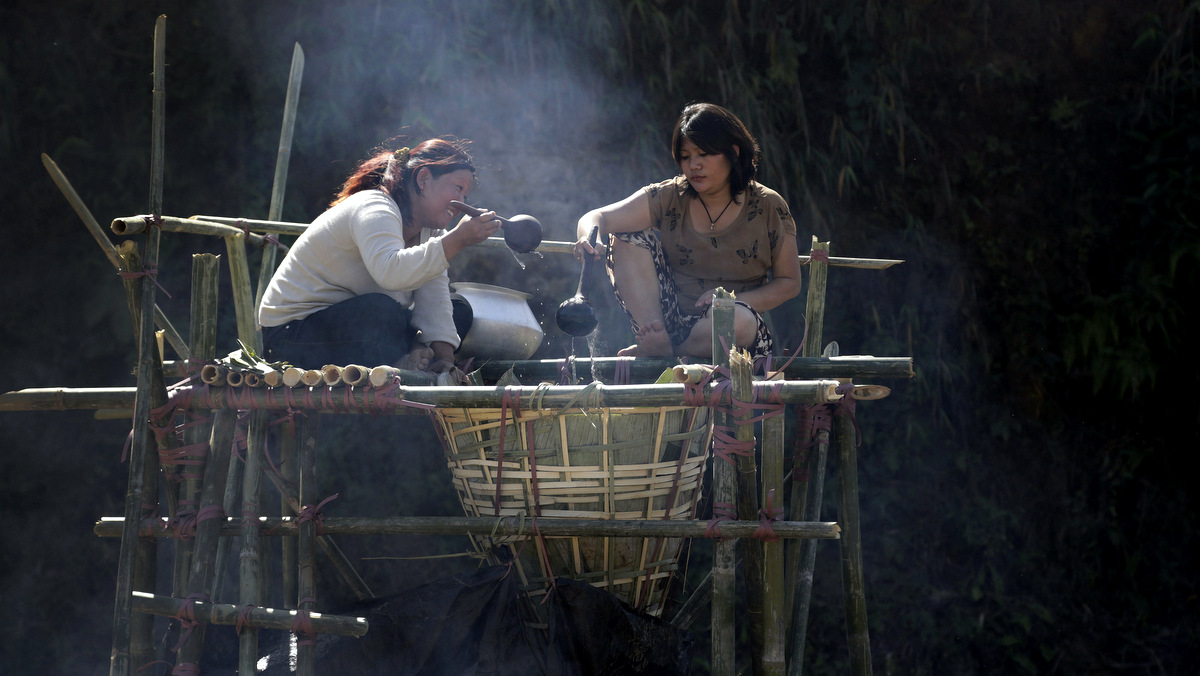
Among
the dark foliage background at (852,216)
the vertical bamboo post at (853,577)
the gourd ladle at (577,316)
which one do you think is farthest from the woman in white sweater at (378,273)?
the dark foliage background at (852,216)

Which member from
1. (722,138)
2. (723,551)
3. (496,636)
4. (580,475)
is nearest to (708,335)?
(722,138)

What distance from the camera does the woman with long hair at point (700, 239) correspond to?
3117 millimetres

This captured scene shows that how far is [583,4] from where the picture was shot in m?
4.71

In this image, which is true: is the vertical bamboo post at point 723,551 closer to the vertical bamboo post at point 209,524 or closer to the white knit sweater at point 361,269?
the white knit sweater at point 361,269

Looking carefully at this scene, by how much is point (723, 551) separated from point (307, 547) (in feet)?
3.58

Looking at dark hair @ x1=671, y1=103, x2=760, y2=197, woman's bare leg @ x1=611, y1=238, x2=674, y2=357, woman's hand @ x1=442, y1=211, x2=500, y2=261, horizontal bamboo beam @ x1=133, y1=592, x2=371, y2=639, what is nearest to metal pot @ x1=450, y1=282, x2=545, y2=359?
woman's bare leg @ x1=611, y1=238, x2=674, y2=357

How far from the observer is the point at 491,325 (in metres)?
2.97

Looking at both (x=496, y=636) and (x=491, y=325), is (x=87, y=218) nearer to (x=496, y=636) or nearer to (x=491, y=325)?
(x=491, y=325)

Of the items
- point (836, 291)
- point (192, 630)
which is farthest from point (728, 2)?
point (192, 630)

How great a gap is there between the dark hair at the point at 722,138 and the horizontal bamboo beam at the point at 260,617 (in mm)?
1845

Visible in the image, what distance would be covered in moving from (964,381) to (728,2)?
2.44m

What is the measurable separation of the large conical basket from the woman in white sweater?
0.39 metres

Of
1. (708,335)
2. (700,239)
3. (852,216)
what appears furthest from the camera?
(852,216)

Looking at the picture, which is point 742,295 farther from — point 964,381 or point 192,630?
point 964,381
